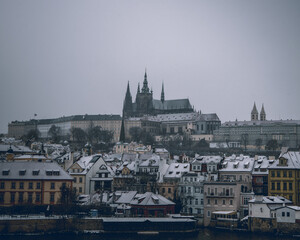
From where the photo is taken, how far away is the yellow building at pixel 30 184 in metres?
66.0

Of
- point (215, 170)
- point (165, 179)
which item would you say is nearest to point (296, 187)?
point (215, 170)

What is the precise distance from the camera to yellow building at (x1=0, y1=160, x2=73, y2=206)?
2598 inches

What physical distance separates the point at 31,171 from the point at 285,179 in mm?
32903

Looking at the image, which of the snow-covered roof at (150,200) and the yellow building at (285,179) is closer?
the snow-covered roof at (150,200)

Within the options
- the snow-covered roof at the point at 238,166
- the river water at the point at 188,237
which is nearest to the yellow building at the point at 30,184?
the river water at the point at 188,237

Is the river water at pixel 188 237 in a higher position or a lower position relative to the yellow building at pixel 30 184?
lower

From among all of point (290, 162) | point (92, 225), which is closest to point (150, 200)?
point (92, 225)

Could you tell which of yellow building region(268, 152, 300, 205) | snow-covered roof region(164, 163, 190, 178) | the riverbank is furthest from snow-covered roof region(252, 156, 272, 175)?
the riverbank

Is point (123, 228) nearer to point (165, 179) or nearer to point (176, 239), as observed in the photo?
point (176, 239)

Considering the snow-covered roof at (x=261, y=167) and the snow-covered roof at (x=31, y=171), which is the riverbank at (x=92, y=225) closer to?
the snow-covered roof at (x=31, y=171)

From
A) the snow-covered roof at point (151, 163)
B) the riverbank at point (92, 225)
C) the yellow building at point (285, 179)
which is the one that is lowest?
the riverbank at point (92, 225)

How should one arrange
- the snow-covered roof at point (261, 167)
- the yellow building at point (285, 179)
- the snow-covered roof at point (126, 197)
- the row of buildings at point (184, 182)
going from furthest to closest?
the snow-covered roof at point (261, 167) < the snow-covered roof at point (126, 197) < the yellow building at point (285, 179) < the row of buildings at point (184, 182)

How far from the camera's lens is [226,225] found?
209ft

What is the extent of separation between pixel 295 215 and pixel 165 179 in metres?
22.2
